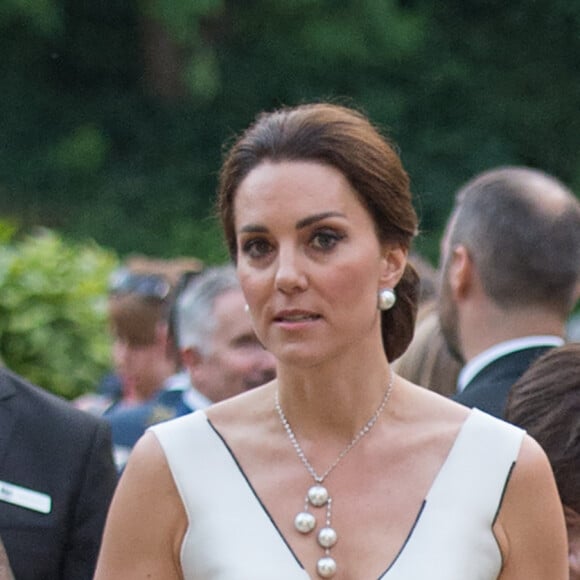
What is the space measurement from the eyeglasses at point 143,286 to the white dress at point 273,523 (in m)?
5.06

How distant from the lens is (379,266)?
11.8 ft

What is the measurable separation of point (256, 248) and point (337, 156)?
248 mm

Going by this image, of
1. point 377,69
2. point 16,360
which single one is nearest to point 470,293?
point 16,360

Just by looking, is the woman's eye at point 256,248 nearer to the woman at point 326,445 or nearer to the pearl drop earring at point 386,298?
the woman at point 326,445

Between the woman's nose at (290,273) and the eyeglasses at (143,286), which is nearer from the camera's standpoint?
the woman's nose at (290,273)

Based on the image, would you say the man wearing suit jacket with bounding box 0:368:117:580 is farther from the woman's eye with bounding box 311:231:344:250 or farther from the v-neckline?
the woman's eye with bounding box 311:231:344:250

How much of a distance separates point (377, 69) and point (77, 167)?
4.09 meters

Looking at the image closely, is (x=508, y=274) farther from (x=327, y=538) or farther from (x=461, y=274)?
(x=327, y=538)

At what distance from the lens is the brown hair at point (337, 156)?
3.57 m

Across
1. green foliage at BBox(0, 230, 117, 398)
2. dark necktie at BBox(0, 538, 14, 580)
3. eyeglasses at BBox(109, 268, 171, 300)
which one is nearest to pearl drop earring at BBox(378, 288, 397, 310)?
dark necktie at BBox(0, 538, 14, 580)

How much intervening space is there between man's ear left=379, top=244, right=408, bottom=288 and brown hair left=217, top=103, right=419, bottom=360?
2 centimetres

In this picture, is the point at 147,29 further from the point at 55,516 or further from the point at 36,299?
the point at 55,516

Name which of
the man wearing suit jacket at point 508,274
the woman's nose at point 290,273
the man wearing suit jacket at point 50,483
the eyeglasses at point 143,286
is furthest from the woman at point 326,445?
the eyeglasses at point 143,286

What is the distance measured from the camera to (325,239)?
349 centimetres
